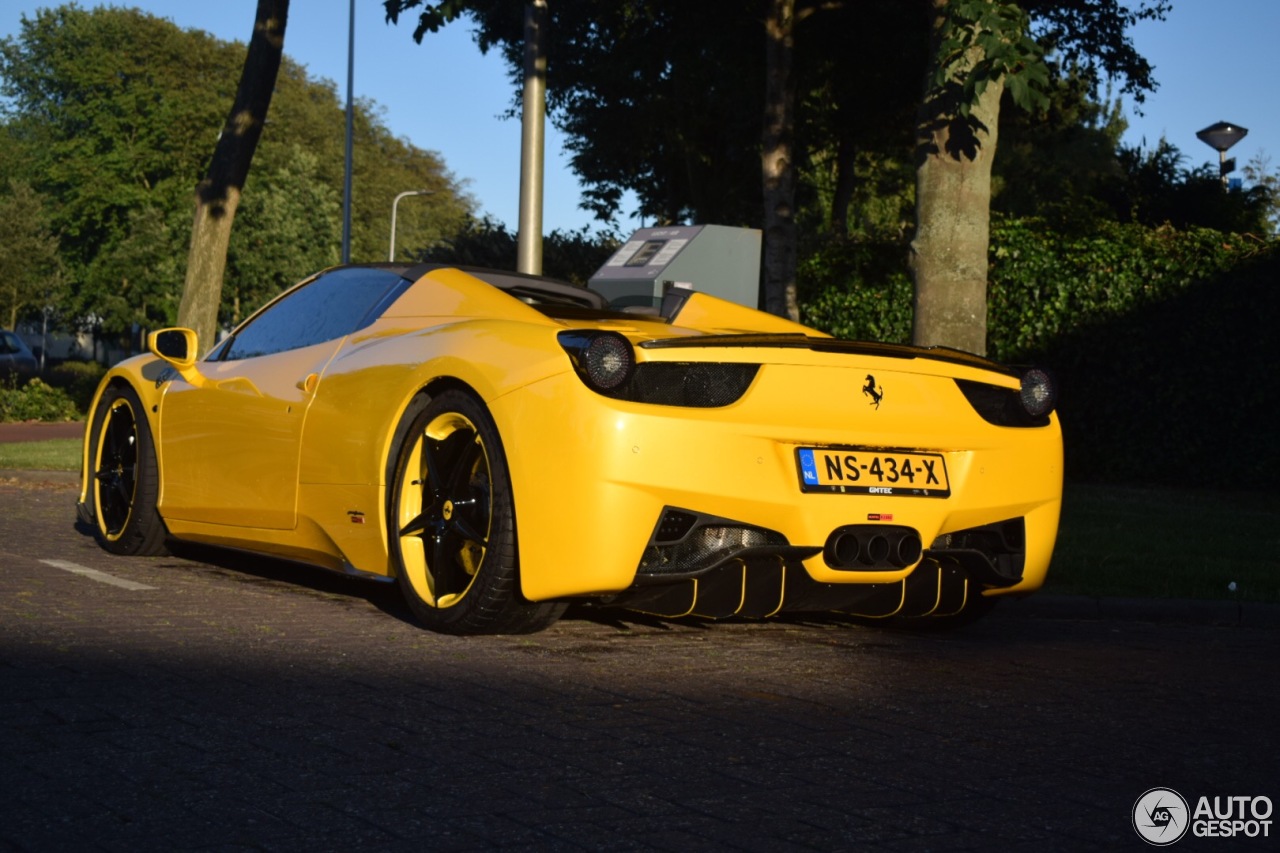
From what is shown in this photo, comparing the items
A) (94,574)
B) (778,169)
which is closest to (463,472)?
(94,574)

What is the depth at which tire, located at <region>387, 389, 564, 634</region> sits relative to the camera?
566 cm

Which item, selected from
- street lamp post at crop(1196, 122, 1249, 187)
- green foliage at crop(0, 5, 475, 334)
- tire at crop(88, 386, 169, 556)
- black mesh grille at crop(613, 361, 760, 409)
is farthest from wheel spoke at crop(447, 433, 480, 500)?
green foliage at crop(0, 5, 475, 334)

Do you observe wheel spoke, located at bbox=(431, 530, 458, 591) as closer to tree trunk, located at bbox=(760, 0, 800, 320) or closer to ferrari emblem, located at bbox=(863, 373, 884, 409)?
Result: ferrari emblem, located at bbox=(863, 373, 884, 409)

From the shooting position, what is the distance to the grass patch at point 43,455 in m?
15.6

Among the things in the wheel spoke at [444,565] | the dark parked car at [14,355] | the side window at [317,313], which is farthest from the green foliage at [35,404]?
the wheel spoke at [444,565]

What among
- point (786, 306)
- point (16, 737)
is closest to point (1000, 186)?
point (786, 306)

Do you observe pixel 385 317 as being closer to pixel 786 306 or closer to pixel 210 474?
pixel 210 474

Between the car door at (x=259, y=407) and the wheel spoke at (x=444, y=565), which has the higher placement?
the car door at (x=259, y=407)

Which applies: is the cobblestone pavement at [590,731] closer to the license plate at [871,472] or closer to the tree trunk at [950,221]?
the license plate at [871,472]

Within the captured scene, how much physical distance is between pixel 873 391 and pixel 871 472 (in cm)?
29

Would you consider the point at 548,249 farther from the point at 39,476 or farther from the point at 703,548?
the point at 703,548

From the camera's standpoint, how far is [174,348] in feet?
26.0

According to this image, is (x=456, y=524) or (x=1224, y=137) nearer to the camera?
(x=456, y=524)

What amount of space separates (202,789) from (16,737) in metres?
0.74
